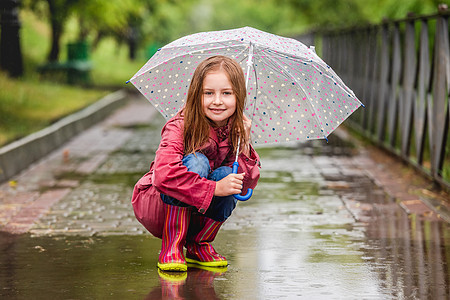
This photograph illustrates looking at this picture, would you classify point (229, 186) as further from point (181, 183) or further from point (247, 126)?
point (247, 126)

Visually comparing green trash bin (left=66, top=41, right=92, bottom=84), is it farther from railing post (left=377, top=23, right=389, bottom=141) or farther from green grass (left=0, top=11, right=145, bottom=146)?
railing post (left=377, top=23, right=389, bottom=141)

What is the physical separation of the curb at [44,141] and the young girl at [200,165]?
408 centimetres

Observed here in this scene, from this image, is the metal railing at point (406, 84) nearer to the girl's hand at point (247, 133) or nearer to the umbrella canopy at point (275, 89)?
the umbrella canopy at point (275, 89)

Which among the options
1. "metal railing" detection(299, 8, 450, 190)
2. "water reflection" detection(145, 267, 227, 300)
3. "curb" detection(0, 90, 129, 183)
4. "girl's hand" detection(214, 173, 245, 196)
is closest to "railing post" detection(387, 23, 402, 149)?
"metal railing" detection(299, 8, 450, 190)

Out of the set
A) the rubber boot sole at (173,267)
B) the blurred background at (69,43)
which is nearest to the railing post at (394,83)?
the blurred background at (69,43)

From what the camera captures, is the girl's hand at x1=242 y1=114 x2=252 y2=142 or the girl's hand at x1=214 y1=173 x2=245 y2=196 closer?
the girl's hand at x1=214 y1=173 x2=245 y2=196

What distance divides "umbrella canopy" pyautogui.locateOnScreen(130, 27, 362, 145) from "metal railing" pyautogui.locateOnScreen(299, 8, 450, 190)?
278cm

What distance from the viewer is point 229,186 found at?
4.64 meters

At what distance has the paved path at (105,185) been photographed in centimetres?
680

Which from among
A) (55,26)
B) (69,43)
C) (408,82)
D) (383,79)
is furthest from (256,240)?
(69,43)

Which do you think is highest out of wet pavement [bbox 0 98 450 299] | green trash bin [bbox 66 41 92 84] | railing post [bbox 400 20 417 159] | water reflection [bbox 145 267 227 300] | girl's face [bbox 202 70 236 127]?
girl's face [bbox 202 70 236 127]

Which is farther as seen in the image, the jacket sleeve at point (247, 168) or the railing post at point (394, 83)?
the railing post at point (394, 83)

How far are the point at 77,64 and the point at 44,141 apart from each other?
484 inches

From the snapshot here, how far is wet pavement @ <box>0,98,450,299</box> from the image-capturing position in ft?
15.7
